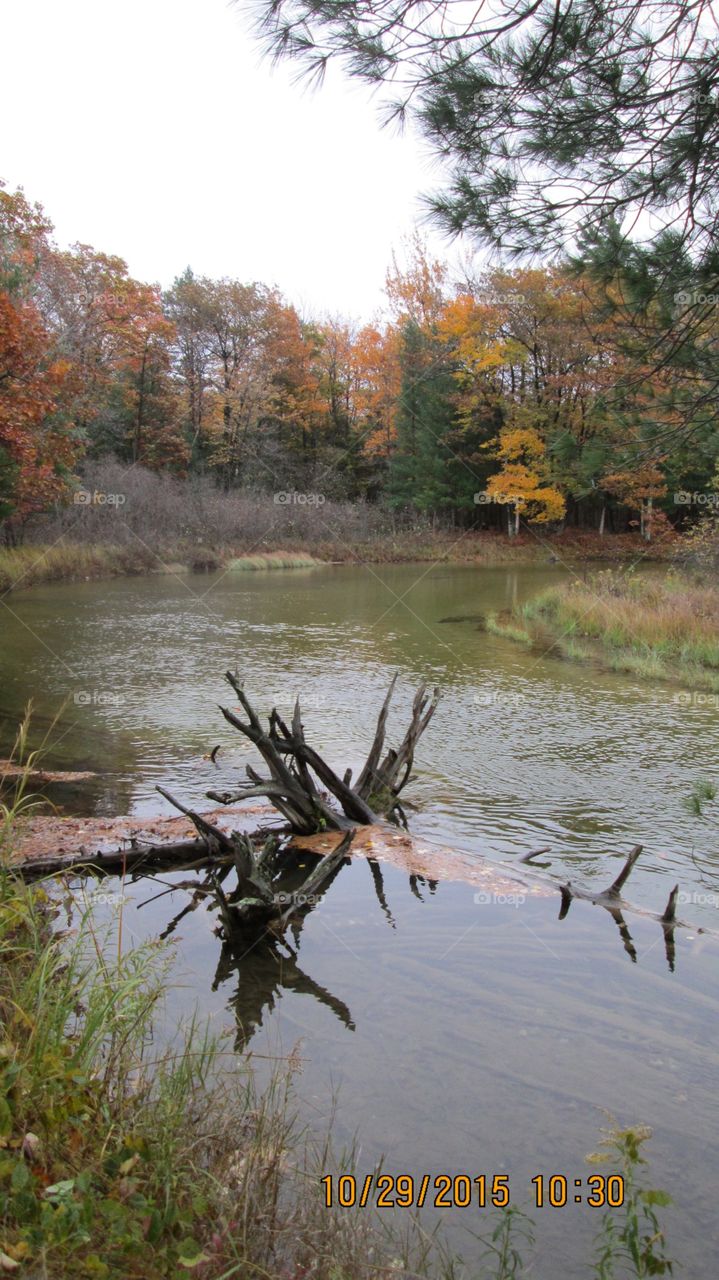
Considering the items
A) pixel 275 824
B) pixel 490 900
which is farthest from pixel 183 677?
pixel 490 900

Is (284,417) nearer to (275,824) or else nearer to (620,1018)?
(275,824)

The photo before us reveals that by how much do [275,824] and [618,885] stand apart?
2425 mm

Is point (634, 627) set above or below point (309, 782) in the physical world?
above

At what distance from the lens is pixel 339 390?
1676 inches

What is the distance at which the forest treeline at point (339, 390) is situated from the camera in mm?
30500

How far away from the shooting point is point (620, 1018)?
3.81 metres

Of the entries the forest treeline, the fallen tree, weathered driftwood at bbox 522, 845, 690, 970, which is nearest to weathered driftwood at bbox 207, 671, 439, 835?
the fallen tree

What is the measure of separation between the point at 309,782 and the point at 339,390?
128 ft

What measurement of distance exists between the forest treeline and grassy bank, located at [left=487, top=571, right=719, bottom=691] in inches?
338

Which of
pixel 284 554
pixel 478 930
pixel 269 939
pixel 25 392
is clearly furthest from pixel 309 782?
pixel 284 554

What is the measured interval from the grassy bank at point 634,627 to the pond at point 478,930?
689 mm

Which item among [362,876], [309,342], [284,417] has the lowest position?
[362,876]
